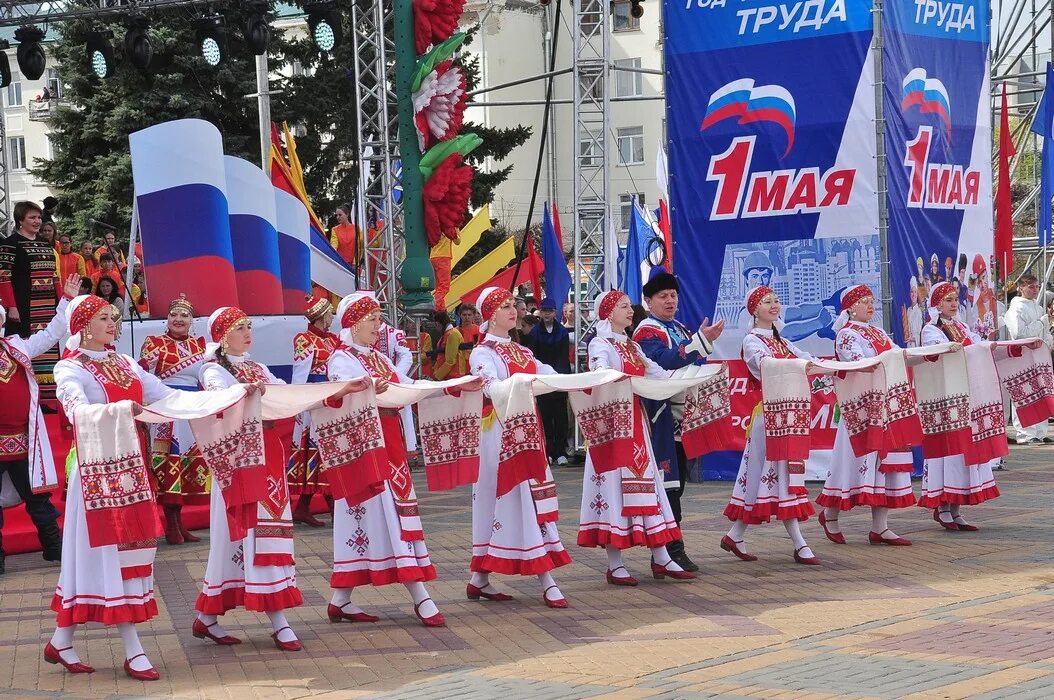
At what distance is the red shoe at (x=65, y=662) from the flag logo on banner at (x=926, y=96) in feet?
32.9

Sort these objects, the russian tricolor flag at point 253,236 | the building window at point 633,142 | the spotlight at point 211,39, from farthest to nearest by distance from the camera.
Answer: the building window at point 633,142
the spotlight at point 211,39
the russian tricolor flag at point 253,236

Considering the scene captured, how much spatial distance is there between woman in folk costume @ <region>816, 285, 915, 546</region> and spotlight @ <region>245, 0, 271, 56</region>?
996 centimetres

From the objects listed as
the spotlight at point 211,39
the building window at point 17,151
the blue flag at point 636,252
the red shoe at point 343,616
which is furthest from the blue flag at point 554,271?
the building window at point 17,151

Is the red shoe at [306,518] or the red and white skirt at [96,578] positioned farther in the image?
the red shoe at [306,518]

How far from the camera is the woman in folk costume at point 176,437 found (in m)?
10.9

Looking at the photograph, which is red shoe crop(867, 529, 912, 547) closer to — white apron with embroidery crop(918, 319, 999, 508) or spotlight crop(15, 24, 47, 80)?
white apron with embroidery crop(918, 319, 999, 508)

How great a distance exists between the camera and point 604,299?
9.18 meters

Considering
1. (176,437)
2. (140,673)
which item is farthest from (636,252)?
(140,673)

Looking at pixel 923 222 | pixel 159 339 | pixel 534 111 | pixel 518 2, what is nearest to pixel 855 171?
pixel 923 222

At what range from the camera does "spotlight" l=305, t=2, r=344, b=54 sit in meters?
17.9

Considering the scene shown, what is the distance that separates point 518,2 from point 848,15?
30910mm

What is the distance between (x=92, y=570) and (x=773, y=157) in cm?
922

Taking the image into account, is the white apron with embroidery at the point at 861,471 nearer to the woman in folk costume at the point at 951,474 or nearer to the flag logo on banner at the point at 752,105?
the woman in folk costume at the point at 951,474

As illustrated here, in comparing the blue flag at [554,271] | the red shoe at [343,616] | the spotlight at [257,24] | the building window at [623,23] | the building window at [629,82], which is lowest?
the red shoe at [343,616]
